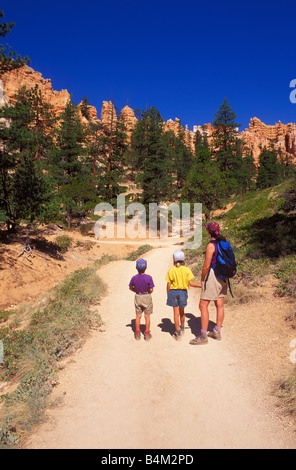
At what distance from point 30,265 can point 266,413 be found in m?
15.8

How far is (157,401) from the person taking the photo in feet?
12.9

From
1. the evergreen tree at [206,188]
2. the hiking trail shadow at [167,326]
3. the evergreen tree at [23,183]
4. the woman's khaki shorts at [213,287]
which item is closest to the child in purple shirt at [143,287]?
the hiking trail shadow at [167,326]

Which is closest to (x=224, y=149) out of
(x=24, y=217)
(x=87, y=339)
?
(x=24, y=217)

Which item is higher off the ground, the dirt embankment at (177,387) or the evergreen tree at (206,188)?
the evergreen tree at (206,188)

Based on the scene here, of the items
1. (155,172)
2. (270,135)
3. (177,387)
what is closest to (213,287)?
(177,387)

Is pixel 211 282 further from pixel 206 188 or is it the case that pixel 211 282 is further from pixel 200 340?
pixel 206 188

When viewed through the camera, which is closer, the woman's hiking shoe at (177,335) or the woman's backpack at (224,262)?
the woman's backpack at (224,262)

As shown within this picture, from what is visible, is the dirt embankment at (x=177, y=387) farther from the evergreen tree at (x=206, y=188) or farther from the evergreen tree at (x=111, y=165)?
the evergreen tree at (x=111, y=165)

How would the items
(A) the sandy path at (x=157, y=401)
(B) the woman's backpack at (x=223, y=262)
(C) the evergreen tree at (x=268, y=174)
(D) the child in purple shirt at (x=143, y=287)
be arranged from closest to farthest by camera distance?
1. (A) the sandy path at (x=157, y=401)
2. (B) the woman's backpack at (x=223, y=262)
3. (D) the child in purple shirt at (x=143, y=287)
4. (C) the evergreen tree at (x=268, y=174)

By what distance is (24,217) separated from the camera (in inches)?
659

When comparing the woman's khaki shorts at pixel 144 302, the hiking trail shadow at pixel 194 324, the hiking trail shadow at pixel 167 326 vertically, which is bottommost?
the hiking trail shadow at pixel 167 326

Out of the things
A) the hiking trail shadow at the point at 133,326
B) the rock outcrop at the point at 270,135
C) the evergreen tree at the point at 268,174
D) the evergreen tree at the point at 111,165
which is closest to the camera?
the hiking trail shadow at the point at 133,326

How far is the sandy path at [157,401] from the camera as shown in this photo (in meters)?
3.24

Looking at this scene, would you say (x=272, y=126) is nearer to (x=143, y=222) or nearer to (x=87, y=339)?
(x=143, y=222)
